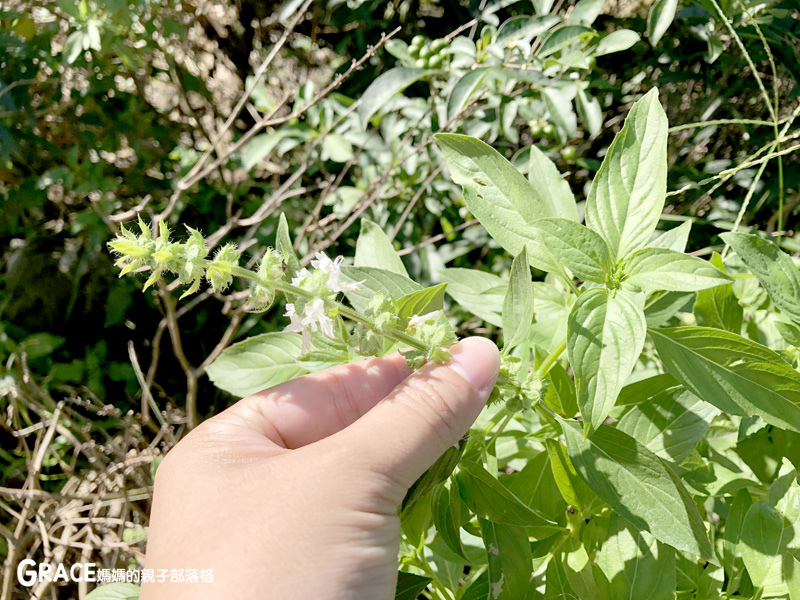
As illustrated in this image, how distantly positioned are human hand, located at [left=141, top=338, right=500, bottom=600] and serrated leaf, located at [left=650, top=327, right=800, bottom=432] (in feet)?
1.11

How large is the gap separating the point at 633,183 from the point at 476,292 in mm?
485

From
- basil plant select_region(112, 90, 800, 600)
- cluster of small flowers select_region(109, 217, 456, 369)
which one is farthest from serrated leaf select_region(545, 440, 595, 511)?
cluster of small flowers select_region(109, 217, 456, 369)

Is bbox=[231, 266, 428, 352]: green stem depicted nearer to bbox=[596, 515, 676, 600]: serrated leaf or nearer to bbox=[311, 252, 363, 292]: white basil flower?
bbox=[311, 252, 363, 292]: white basil flower

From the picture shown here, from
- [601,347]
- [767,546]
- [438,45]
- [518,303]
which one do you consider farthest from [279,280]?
[438,45]

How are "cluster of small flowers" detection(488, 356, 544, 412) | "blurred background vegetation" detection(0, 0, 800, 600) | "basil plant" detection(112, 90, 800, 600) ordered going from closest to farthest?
"basil plant" detection(112, 90, 800, 600) < "cluster of small flowers" detection(488, 356, 544, 412) < "blurred background vegetation" detection(0, 0, 800, 600)

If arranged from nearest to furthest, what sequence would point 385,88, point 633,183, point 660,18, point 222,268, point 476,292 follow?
point 222,268
point 633,183
point 476,292
point 660,18
point 385,88

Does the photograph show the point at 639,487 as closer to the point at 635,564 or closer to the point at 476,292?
the point at 635,564

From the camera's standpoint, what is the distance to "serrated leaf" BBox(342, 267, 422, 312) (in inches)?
45.5

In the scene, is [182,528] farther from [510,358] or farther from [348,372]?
[510,358]

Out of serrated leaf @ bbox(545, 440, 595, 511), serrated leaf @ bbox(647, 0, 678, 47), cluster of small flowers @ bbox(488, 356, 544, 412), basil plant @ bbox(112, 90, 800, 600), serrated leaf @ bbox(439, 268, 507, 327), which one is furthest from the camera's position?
serrated leaf @ bbox(647, 0, 678, 47)

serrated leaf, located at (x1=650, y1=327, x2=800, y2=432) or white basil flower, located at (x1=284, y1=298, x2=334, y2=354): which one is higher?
white basil flower, located at (x1=284, y1=298, x2=334, y2=354)

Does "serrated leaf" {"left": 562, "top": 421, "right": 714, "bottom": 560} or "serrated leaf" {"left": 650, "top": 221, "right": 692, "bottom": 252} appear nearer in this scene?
"serrated leaf" {"left": 562, "top": 421, "right": 714, "bottom": 560}

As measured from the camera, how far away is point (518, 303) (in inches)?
39.7

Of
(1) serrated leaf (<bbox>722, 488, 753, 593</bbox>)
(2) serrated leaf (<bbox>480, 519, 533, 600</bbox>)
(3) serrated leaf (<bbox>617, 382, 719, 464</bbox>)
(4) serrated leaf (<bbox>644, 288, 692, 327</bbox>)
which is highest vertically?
(4) serrated leaf (<bbox>644, 288, 692, 327</bbox>)
